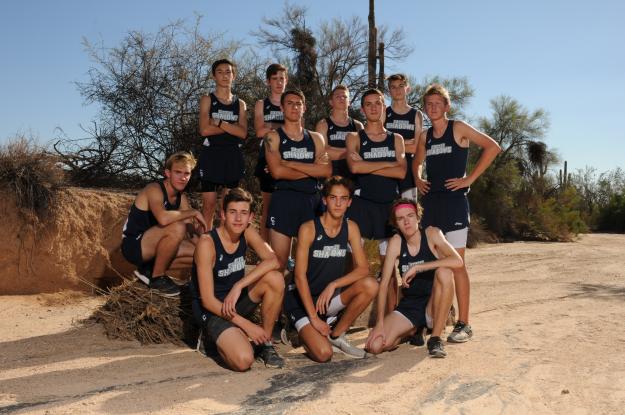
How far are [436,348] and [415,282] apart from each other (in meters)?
0.70

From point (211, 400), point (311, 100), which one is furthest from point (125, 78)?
point (211, 400)

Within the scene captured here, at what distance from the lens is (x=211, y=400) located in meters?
4.09

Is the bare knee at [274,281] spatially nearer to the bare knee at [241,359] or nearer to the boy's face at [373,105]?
the bare knee at [241,359]

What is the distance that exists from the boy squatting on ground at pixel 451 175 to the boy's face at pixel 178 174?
2.29 meters

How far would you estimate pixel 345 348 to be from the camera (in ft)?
17.3

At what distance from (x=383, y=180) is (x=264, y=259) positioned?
5.26ft

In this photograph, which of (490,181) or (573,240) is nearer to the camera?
(573,240)

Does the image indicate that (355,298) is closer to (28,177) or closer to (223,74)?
(223,74)

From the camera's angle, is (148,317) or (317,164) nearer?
(148,317)

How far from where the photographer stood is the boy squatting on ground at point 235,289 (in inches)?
190

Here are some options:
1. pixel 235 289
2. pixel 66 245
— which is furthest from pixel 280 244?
pixel 66 245

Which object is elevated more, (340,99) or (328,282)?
(340,99)

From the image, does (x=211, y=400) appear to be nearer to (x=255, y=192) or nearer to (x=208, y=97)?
(x=208, y=97)

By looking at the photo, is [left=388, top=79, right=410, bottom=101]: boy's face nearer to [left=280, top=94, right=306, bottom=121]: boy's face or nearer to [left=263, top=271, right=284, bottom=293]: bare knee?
[left=280, top=94, right=306, bottom=121]: boy's face
